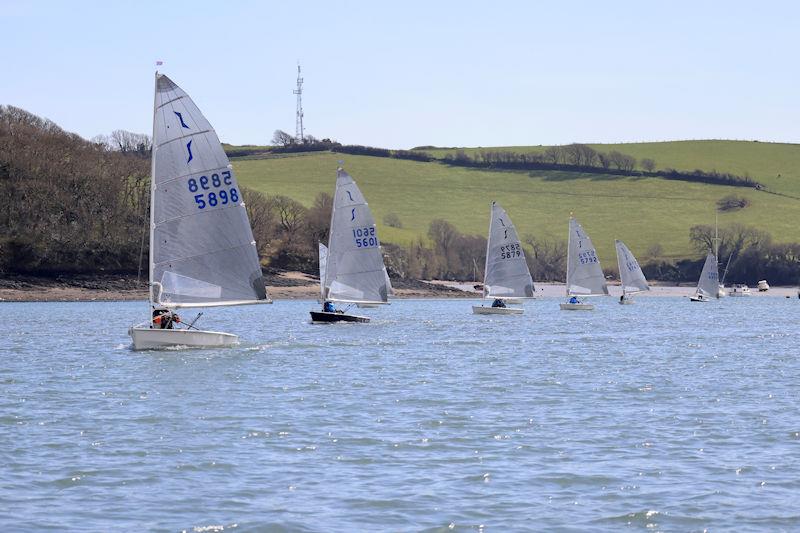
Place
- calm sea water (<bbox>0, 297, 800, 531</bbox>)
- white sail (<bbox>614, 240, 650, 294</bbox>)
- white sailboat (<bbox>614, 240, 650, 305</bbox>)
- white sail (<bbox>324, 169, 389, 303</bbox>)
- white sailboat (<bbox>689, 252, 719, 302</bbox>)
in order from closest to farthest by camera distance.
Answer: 1. calm sea water (<bbox>0, 297, 800, 531</bbox>)
2. white sail (<bbox>324, 169, 389, 303</bbox>)
3. white sailboat (<bbox>614, 240, 650, 305</bbox>)
4. white sail (<bbox>614, 240, 650, 294</bbox>)
5. white sailboat (<bbox>689, 252, 719, 302</bbox>)

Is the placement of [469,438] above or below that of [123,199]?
below

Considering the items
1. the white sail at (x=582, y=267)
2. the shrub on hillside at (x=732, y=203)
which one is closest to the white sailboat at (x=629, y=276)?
the white sail at (x=582, y=267)

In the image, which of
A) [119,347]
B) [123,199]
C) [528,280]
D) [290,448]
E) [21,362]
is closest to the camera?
[290,448]

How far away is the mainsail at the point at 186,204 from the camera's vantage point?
4488 cm

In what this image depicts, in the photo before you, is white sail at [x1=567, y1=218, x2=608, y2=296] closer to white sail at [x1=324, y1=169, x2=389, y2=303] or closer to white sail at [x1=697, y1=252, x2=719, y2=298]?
white sail at [x1=324, y1=169, x2=389, y2=303]

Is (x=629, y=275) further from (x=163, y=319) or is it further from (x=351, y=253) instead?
(x=163, y=319)

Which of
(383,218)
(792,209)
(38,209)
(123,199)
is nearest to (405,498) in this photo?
(38,209)

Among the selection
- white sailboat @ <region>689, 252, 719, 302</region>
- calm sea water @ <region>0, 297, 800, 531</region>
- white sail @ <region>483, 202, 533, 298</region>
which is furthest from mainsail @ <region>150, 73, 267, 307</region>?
white sailboat @ <region>689, 252, 719, 302</region>

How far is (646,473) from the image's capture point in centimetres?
2270

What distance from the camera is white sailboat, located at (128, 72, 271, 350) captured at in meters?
44.9

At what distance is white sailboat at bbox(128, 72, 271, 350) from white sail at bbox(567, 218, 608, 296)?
55.2 meters

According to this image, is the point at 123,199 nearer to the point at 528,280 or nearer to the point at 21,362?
the point at 528,280

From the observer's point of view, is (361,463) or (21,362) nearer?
(361,463)

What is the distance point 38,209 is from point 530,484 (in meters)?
106
